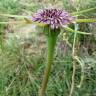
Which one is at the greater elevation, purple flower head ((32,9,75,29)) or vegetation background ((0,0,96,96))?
purple flower head ((32,9,75,29))

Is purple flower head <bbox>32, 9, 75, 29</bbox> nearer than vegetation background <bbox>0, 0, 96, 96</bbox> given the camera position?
Yes

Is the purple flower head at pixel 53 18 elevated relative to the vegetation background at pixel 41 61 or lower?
elevated

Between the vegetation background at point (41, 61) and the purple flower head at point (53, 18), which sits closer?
the purple flower head at point (53, 18)

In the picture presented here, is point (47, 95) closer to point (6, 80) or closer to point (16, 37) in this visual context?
point (6, 80)

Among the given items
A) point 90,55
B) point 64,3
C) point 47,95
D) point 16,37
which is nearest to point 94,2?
point 64,3
